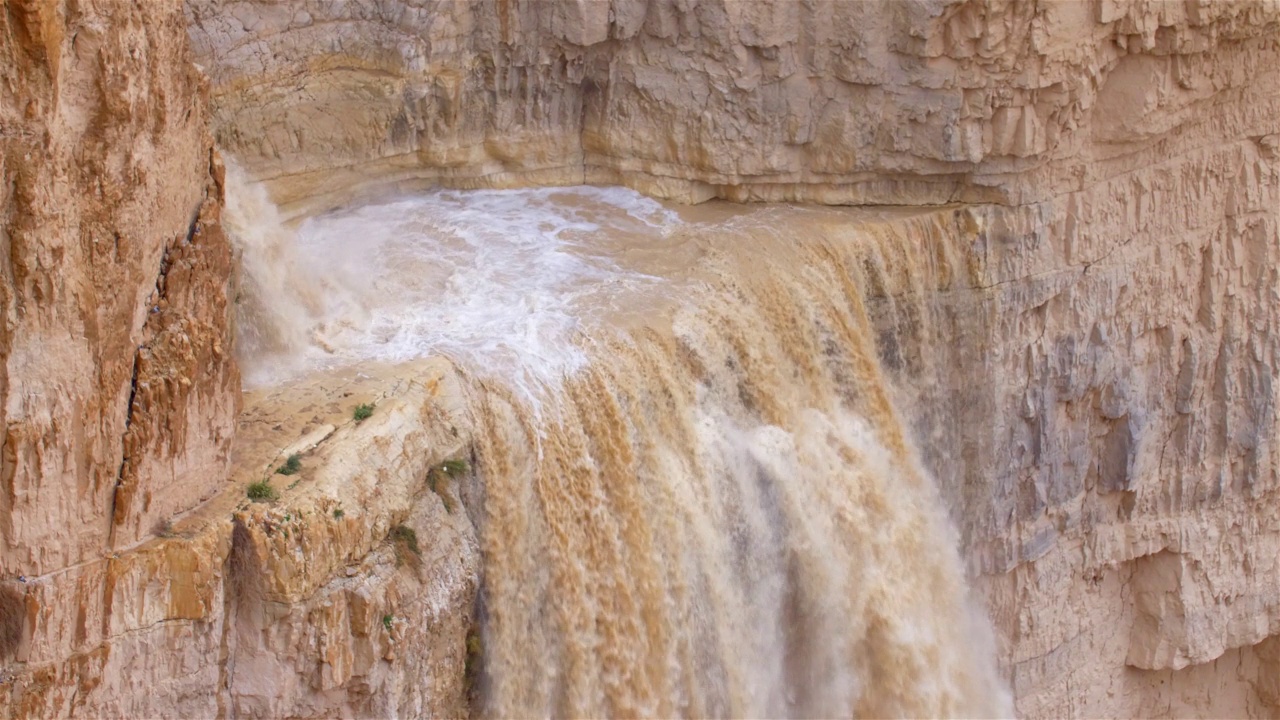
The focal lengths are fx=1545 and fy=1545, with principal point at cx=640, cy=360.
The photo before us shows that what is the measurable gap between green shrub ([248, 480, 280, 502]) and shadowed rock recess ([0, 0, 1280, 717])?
65mm

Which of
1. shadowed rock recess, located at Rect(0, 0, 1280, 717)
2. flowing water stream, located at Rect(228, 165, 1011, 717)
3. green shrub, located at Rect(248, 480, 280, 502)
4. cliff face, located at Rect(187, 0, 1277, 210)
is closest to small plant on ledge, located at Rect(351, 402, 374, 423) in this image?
shadowed rock recess, located at Rect(0, 0, 1280, 717)

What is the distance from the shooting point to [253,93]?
16.3 metres

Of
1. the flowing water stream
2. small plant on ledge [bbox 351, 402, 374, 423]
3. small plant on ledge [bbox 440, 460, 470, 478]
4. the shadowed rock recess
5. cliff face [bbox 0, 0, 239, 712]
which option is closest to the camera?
cliff face [bbox 0, 0, 239, 712]

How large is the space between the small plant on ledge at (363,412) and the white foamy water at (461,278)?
4.11 ft

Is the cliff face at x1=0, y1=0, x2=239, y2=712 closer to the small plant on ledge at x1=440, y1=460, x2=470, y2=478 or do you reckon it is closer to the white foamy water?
the small plant on ledge at x1=440, y1=460, x2=470, y2=478

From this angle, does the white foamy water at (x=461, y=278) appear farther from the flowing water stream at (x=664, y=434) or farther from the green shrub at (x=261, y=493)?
the green shrub at (x=261, y=493)

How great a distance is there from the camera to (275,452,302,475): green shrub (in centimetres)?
1201

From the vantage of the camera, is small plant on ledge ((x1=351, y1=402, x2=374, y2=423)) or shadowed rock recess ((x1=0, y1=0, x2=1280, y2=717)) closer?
shadowed rock recess ((x1=0, y1=0, x2=1280, y2=717))

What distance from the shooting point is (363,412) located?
12.8m

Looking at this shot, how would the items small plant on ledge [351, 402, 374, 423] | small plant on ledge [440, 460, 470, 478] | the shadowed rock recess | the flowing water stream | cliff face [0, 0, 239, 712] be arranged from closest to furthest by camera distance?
cliff face [0, 0, 239, 712]
the shadowed rock recess
small plant on ledge [351, 402, 374, 423]
small plant on ledge [440, 460, 470, 478]
the flowing water stream

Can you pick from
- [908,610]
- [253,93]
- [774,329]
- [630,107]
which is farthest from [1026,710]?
[253,93]

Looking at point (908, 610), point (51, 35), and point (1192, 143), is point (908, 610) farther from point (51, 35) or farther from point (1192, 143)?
point (51, 35)

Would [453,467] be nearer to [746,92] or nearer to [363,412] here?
[363,412]

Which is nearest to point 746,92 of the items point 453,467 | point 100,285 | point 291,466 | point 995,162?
point 995,162
